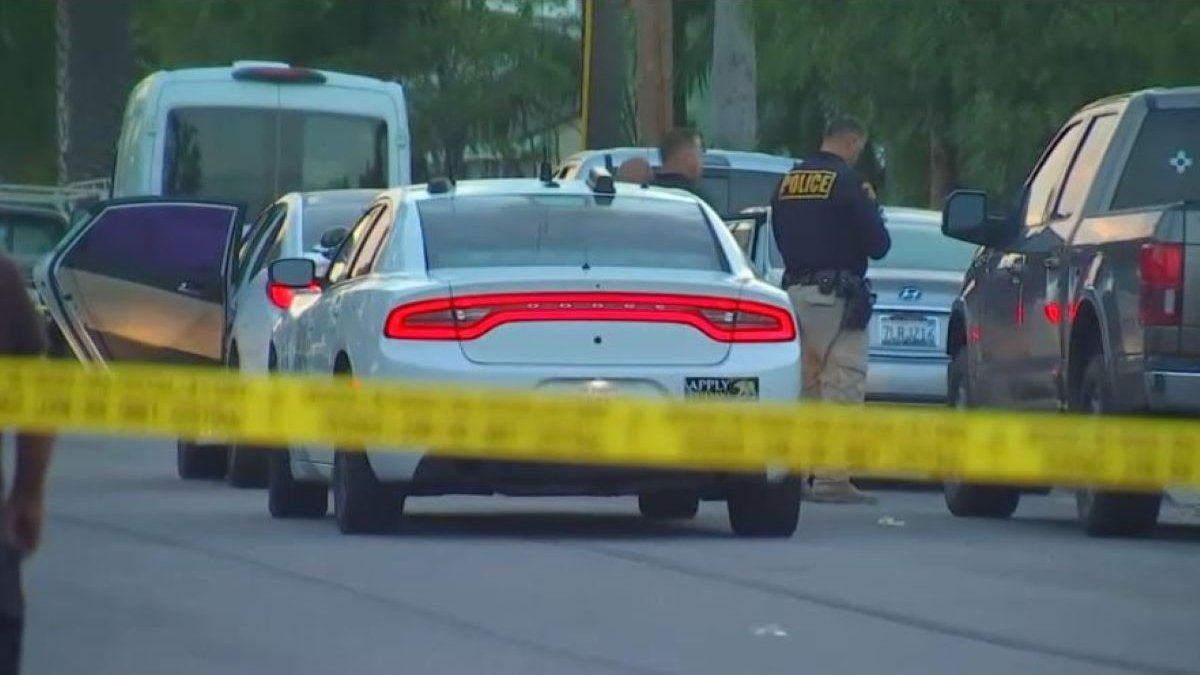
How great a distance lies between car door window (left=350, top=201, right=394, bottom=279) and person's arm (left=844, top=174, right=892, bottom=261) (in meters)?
2.83

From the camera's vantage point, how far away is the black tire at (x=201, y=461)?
58.5 ft

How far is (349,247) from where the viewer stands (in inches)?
581

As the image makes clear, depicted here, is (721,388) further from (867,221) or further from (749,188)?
(749,188)

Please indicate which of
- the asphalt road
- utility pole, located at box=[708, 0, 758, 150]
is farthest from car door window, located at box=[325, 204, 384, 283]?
utility pole, located at box=[708, 0, 758, 150]

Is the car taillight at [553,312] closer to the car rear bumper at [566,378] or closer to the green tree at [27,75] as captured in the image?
the car rear bumper at [566,378]

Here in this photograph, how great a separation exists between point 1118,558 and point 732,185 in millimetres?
10240

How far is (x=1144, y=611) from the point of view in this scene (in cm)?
1109

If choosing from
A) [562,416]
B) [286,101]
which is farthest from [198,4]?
[562,416]

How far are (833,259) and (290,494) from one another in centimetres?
327

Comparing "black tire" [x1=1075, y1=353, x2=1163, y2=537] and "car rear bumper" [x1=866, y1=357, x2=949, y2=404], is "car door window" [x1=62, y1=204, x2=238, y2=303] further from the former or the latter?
"black tire" [x1=1075, y1=353, x2=1163, y2=537]

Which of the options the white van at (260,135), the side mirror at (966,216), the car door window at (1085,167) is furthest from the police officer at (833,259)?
the white van at (260,135)

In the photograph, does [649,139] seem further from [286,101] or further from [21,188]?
[21,188]

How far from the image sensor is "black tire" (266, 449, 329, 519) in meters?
14.3

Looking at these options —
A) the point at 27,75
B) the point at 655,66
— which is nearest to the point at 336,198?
the point at 655,66
